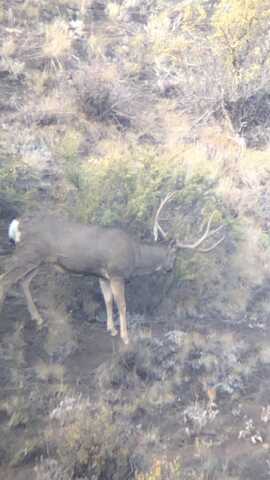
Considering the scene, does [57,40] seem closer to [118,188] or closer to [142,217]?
[118,188]

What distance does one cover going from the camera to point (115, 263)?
9742mm

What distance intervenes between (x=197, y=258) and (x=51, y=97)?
21.1 ft

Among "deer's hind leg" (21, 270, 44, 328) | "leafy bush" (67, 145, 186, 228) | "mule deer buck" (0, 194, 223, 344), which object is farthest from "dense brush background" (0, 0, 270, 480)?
"mule deer buck" (0, 194, 223, 344)

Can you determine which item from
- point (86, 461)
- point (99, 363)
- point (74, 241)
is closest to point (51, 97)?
point (74, 241)

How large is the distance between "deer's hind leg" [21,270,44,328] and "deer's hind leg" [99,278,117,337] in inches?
44.0

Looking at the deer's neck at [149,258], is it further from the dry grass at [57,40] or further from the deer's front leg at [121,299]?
the dry grass at [57,40]

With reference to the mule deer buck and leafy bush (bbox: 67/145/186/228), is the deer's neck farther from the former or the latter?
leafy bush (bbox: 67/145/186/228)

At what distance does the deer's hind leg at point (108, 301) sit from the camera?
33.3 ft

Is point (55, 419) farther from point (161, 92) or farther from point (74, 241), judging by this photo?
point (161, 92)

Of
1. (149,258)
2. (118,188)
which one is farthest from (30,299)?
(118,188)

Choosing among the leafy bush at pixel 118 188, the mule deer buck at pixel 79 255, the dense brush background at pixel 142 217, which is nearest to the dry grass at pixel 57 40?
the dense brush background at pixel 142 217

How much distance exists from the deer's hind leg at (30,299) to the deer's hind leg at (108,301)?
1.12 meters

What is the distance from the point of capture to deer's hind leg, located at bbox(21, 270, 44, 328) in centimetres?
969

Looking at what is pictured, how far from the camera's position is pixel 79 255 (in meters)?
9.47
